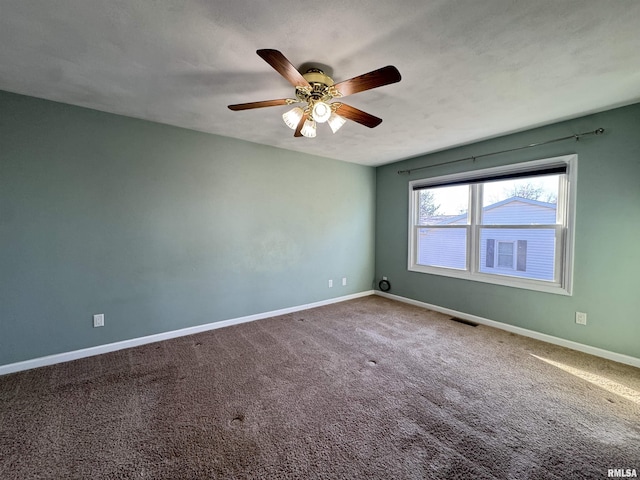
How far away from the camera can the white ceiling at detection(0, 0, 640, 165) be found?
4.45 feet

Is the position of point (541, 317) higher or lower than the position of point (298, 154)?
lower

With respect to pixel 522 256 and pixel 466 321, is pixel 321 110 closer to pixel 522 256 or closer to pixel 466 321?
pixel 522 256

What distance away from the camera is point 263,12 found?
1365mm

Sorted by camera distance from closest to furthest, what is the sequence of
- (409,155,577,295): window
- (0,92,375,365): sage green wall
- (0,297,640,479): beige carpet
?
1. (0,297,640,479): beige carpet
2. (0,92,375,365): sage green wall
3. (409,155,577,295): window

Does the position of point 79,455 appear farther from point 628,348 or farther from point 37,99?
point 628,348

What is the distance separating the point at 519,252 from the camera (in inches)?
126

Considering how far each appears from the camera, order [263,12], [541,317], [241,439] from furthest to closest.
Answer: [541,317] → [241,439] → [263,12]

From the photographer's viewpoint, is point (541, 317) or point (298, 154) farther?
point (298, 154)

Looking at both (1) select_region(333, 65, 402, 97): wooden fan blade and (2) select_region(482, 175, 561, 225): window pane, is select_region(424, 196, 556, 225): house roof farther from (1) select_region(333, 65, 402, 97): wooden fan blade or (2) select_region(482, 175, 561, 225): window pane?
(1) select_region(333, 65, 402, 97): wooden fan blade

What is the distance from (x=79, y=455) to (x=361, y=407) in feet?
5.63

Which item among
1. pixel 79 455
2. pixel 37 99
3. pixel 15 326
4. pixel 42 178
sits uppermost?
pixel 37 99

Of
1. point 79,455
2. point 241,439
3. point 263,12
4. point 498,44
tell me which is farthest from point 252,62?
point 79,455

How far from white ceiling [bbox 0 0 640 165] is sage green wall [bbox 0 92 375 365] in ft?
1.33

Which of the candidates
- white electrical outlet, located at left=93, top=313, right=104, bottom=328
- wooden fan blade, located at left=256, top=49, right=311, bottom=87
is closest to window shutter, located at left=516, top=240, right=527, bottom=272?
wooden fan blade, located at left=256, top=49, right=311, bottom=87
